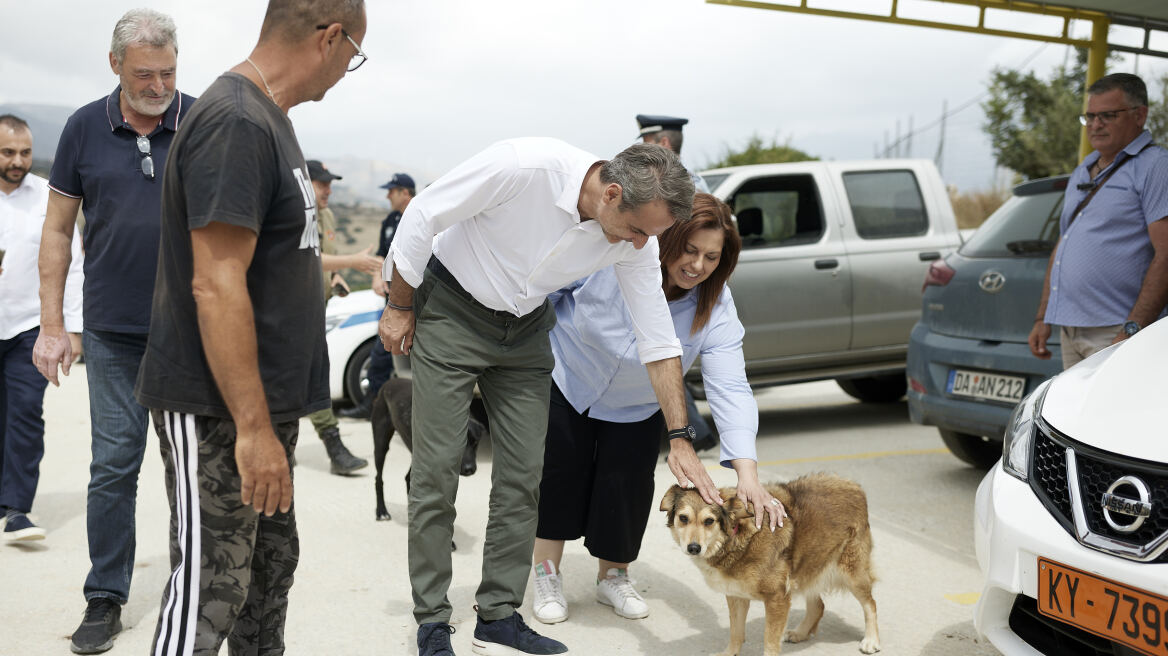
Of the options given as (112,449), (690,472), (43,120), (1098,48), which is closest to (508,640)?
(690,472)

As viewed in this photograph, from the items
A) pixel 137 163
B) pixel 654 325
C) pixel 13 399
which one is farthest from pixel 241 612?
pixel 13 399

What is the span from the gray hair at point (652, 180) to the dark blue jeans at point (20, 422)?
132 inches

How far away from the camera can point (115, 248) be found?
3428mm

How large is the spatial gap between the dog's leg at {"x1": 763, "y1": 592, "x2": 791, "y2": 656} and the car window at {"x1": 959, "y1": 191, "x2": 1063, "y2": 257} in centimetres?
310

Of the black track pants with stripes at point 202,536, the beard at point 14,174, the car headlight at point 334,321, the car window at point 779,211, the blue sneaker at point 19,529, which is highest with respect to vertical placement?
the beard at point 14,174

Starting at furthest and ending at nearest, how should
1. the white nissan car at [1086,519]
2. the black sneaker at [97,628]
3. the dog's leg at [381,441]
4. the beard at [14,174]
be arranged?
the dog's leg at [381,441]
the beard at [14,174]
the black sneaker at [97,628]
the white nissan car at [1086,519]

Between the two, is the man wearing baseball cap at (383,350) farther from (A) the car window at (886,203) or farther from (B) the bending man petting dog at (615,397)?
(A) the car window at (886,203)

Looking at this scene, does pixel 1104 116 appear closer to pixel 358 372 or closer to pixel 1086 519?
pixel 1086 519

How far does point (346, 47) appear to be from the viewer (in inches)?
87.9

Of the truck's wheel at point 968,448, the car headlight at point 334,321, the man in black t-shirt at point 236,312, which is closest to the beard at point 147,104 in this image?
the man in black t-shirt at point 236,312

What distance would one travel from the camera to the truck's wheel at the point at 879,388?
Result: 8.57 meters

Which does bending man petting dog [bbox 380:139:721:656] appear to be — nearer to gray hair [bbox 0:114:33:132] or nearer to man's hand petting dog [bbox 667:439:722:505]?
man's hand petting dog [bbox 667:439:722:505]

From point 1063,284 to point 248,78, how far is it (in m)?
3.59

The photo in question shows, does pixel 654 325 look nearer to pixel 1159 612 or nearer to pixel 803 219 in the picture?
pixel 1159 612
